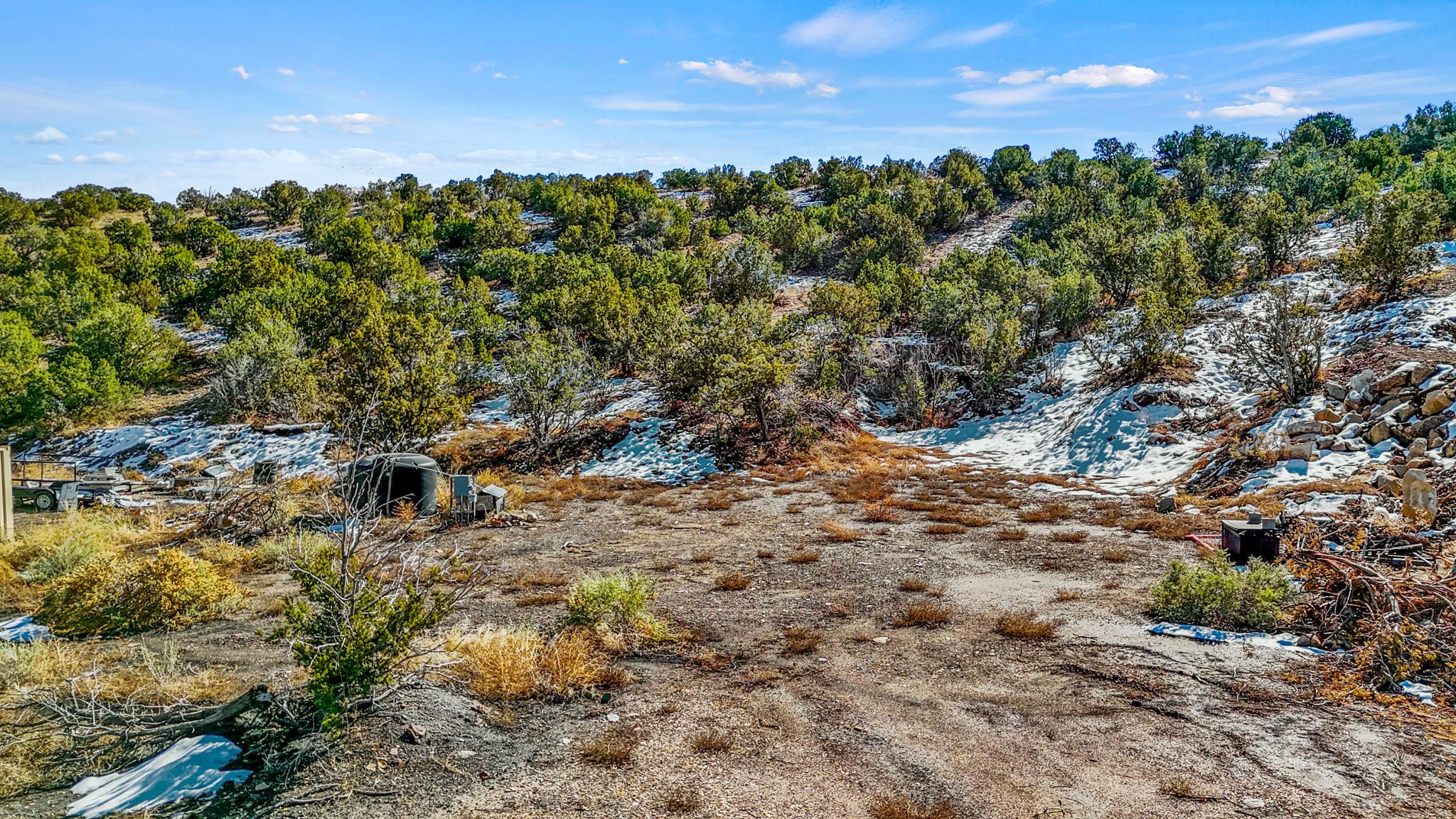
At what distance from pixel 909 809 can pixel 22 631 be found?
10.4m

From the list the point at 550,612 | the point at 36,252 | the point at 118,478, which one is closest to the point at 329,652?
the point at 550,612

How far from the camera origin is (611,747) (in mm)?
5387

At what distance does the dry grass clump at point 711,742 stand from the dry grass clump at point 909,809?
1.28 meters

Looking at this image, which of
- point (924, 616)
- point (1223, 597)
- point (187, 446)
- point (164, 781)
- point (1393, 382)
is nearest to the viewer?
point (164, 781)

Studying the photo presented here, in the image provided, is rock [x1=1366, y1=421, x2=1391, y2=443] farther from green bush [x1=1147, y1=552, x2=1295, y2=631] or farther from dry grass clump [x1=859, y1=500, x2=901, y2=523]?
dry grass clump [x1=859, y1=500, x2=901, y2=523]

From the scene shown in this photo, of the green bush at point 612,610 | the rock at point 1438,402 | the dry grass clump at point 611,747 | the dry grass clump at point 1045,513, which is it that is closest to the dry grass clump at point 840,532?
the dry grass clump at point 1045,513

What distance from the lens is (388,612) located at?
546 centimetres

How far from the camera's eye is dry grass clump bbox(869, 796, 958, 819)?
177 inches

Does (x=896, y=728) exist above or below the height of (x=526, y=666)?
below

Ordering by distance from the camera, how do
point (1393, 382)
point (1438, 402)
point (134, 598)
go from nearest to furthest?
point (134, 598) < point (1438, 402) < point (1393, 382)

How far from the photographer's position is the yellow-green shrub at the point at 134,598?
8469 millimetres

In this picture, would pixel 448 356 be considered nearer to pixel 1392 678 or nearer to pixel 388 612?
pixel 388 612

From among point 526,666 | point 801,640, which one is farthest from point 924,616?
point 526,666

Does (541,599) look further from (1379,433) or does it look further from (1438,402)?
(1438,402)
